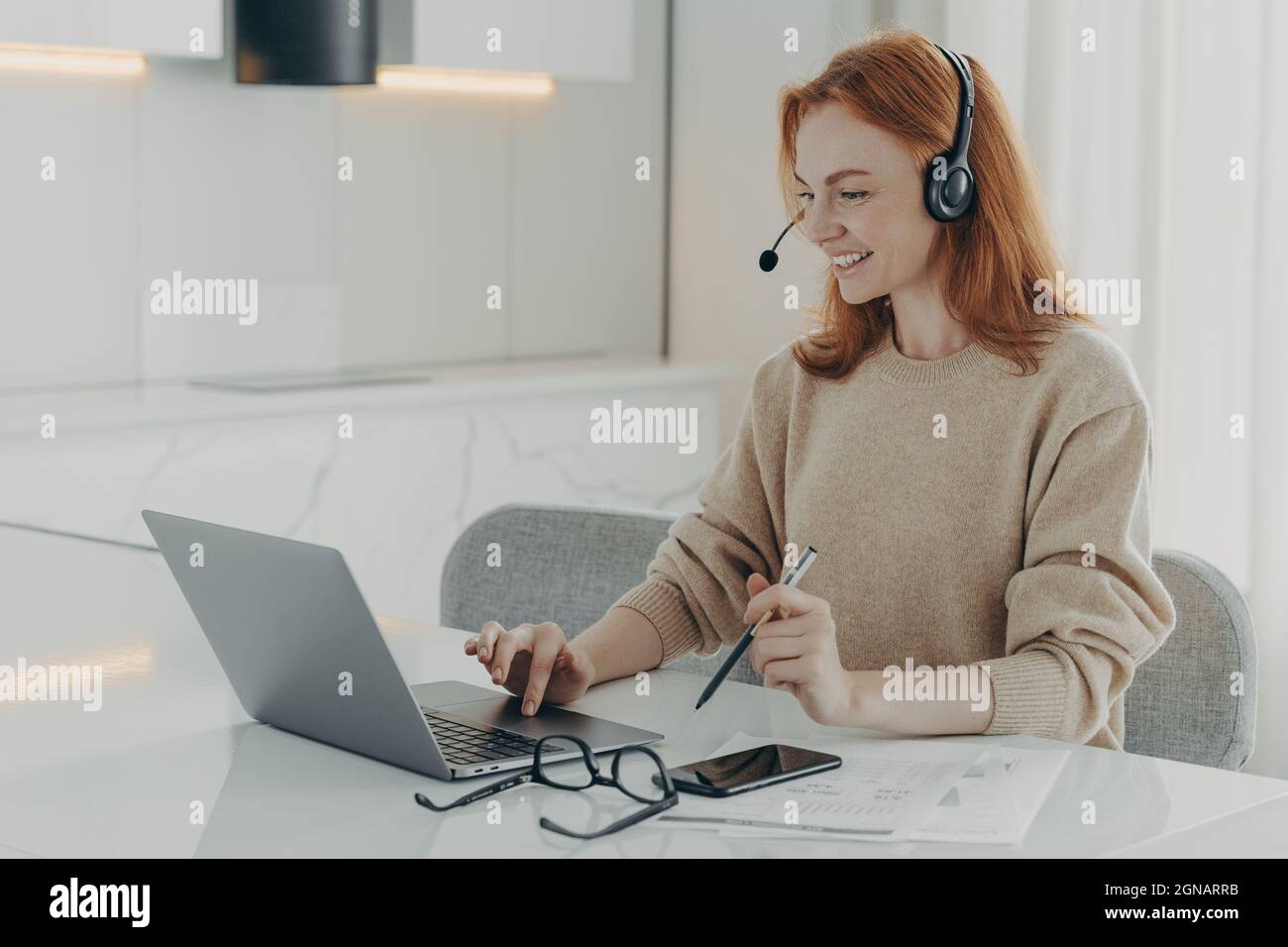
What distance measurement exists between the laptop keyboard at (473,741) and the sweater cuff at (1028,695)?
0.37m

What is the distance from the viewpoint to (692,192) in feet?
13.5

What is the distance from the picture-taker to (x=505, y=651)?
4.41 ft

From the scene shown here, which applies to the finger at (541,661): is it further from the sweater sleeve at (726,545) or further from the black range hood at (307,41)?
the black range hood at (307,41)

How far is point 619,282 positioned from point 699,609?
101 inches

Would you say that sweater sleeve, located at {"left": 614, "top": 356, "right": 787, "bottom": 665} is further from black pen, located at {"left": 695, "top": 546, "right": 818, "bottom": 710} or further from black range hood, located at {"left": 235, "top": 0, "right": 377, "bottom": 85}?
black range hood, located at {"left": 235, "top": 0, "right": 377, "bottom": 85}

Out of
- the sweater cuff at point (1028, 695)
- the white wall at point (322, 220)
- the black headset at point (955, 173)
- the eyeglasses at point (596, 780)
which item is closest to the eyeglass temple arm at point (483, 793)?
the eyeglasses at point (596, 780)

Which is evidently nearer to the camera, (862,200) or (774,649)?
(774,649)

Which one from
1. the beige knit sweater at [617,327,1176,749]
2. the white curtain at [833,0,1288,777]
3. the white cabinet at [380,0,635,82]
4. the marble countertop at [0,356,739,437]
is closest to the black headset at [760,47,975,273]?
the beige knit sweater at [617,327,1176,749]

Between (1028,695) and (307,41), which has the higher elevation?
(307,41)

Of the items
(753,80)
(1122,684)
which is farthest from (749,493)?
(753,80)

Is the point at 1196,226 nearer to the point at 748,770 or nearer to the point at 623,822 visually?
the point at 748,770

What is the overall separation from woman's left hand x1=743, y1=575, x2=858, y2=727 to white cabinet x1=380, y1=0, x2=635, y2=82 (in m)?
2.30

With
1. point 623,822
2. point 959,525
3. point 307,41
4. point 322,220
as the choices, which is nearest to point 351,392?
point 322,220

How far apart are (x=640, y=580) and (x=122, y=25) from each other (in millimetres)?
1554
